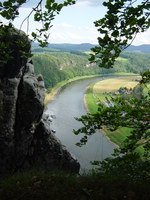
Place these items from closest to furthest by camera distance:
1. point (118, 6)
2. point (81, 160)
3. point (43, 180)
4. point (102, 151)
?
1. point (118, 6)
2. point (43, 180)
3. point (81, 160)
4. point (102, 151)

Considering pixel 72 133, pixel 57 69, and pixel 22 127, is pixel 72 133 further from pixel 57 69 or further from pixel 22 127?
pixel 57 69

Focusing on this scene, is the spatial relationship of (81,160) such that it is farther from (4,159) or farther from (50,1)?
(50,1)

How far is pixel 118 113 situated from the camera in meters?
6.52

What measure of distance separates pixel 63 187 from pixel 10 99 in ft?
30.9

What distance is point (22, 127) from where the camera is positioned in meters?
16.3

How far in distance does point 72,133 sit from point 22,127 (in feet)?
120

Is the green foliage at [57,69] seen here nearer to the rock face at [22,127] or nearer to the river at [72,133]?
the river at [72,133]

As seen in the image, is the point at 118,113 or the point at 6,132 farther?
the point at 6,132

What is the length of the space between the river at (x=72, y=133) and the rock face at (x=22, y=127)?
3542 mm

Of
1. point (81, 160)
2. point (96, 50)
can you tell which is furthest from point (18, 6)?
point (81, 160)

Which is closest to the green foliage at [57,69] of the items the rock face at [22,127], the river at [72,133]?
the river at [72,133]

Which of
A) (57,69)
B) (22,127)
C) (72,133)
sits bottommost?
(72,133)

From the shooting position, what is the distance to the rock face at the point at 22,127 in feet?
50.5

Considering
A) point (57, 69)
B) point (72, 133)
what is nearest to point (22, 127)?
point (72, 133)
